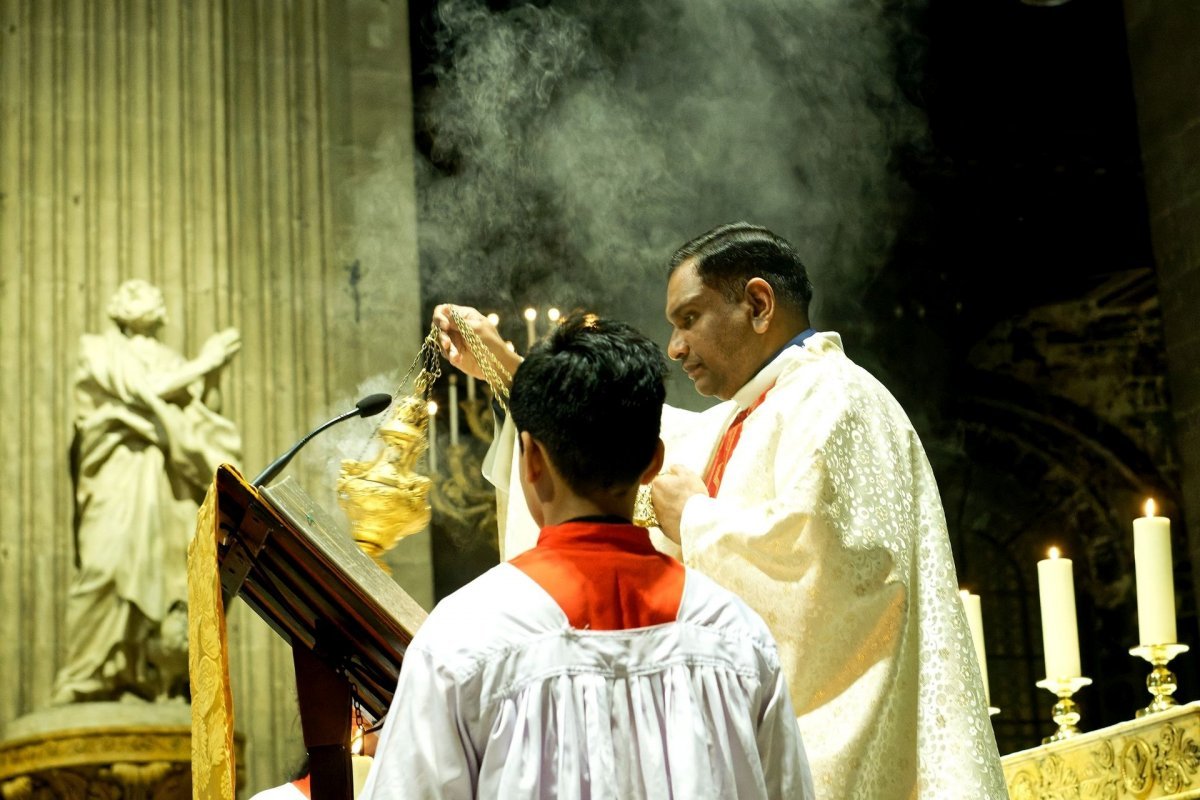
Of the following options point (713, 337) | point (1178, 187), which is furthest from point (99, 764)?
point (1178, 187)

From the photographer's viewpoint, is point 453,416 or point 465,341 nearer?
point 465,341

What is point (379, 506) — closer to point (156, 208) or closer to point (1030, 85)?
point (156, 208)

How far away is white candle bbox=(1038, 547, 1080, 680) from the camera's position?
3969 mm

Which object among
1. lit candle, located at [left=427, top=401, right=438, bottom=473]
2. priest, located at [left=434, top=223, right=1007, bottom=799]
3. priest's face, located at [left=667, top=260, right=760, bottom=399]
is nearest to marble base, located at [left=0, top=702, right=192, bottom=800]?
lit candle, located at [left=427, top=401, right=438, bottom=473]

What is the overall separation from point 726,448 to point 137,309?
3.86m

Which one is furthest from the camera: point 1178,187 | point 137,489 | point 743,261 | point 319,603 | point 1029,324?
point 1029,324

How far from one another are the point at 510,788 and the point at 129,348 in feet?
16.5

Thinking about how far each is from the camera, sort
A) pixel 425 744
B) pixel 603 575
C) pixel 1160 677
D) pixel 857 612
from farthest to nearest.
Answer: pixel 1160 677 → pixel 857 612 → pixel 603 575 → pixel 425 744

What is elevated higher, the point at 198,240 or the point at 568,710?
the point at 198,240

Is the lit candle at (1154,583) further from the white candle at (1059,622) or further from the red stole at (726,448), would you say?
the red stole at (726,448)

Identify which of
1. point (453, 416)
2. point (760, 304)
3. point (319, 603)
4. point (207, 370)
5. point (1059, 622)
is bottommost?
point (1059, 622)

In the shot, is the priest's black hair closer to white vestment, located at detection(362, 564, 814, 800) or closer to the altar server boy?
the altar server boy

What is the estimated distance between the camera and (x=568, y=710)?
1722 mm

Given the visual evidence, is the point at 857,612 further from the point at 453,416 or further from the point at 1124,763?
the point at 453,416
